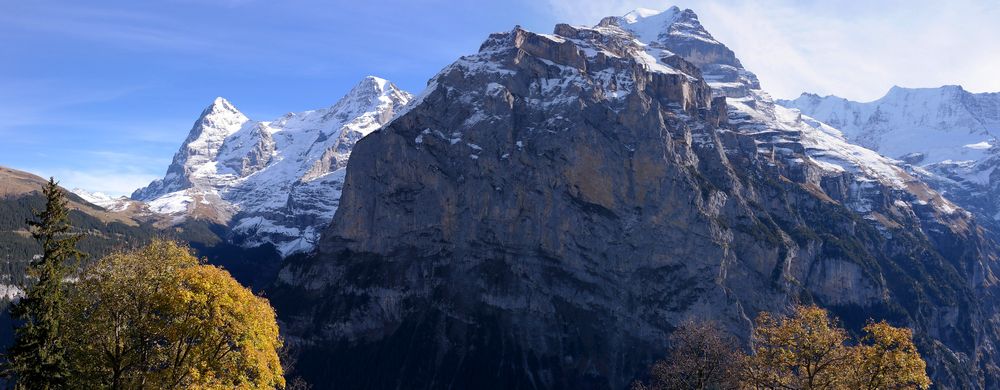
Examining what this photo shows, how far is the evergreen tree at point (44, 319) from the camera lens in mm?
43500

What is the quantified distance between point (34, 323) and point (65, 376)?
4179 mm

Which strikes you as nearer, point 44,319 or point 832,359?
point 44,319

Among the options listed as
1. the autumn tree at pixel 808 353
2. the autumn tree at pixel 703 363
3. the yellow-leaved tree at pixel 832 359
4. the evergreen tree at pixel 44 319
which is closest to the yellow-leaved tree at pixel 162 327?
the evergreen tree at pixel 44 319

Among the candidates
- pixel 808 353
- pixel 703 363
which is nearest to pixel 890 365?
pixel 808 353

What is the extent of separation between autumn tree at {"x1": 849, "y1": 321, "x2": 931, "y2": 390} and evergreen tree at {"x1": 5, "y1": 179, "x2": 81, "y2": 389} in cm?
5260

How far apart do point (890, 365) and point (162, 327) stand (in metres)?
47.4

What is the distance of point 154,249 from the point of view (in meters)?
46.2

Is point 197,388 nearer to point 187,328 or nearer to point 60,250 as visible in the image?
point 187,328

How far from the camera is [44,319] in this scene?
4400 cm

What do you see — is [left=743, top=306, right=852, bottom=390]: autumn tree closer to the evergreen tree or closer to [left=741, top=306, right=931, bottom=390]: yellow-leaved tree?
[left=741, top=306, right=931, bottom=390]: yellow-leaved tree

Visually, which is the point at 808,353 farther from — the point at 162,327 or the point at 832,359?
the point at 162,327

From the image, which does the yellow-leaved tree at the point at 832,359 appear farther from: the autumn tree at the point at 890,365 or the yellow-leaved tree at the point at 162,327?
the yellow-leaved tree at the point at 162,327

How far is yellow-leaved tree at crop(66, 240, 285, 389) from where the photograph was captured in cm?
4338

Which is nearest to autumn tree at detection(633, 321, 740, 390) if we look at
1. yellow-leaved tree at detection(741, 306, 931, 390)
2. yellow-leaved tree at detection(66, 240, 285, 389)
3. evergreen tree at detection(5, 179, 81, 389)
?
yellow-leaved tree at detection(741, 306, 931, 390)
